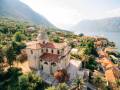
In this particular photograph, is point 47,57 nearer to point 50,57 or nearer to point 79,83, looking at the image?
point 50,57

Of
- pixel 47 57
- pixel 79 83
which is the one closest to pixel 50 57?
pixel 47 57

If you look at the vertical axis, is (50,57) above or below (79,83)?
above

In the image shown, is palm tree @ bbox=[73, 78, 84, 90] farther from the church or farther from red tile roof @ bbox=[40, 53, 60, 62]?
red tile roof @ bbox=[40, 53, 60, 62]

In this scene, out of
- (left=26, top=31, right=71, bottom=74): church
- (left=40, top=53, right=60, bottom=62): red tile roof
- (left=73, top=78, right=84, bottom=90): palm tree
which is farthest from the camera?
(left=26, top=31, right=71, bottom=74): church

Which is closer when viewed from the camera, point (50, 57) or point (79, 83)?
point (79, 83)

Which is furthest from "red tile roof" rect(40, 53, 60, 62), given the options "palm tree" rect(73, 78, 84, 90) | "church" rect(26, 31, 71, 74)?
"palm tree" rect(73, 78, 84, 90)

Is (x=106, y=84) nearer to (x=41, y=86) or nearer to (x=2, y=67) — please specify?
(x=41, y=86)

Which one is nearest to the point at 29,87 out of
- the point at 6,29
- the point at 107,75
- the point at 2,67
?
the point at 2,67

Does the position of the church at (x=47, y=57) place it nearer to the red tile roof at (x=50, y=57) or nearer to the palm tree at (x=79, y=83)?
the red tile roof at (x=50, y=57)
